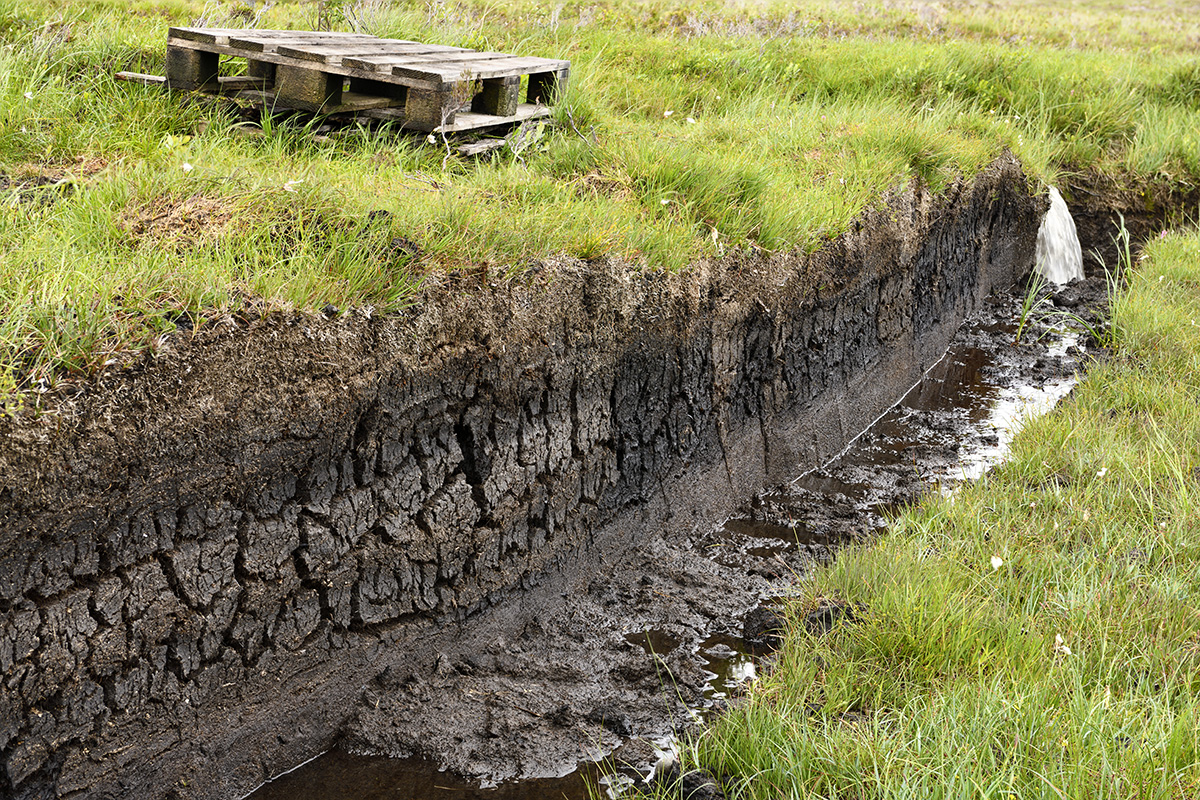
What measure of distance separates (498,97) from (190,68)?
1.47 m

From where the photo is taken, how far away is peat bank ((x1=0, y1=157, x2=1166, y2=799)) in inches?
87.7

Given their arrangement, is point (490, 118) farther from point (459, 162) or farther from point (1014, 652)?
point (1014, 652)

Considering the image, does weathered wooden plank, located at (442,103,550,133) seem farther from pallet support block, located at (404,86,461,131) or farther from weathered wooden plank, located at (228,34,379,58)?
weathered wooden plank, located at (228,34,379,58)

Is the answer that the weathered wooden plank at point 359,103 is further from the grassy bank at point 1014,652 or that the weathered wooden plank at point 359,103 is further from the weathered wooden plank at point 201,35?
the grassy bank at point 1014,652

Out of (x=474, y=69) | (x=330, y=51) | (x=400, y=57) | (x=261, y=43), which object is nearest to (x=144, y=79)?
(x=261, y=43)

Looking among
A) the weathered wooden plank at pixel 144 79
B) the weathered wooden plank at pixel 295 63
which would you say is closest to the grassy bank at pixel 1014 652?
the weathered wooden plank at pixel 295 63

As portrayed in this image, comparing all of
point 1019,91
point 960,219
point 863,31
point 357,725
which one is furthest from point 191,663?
point 863,31

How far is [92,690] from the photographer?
2279mm

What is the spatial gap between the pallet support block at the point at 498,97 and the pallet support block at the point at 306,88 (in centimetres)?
73

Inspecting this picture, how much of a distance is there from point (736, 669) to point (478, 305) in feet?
5.02

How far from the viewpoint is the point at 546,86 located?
5.24 meters

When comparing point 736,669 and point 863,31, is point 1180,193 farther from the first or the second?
point 736,669

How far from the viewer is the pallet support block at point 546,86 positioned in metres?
5.14

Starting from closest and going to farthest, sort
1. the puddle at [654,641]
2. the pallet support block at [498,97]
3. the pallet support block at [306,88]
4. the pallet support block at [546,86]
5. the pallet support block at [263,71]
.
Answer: the puddle at [654,641] → the pallet support block at [306,88] → the pallet support block at [263,71] → the pallet support block at [498,97] → the pallet support block at [546,86]
